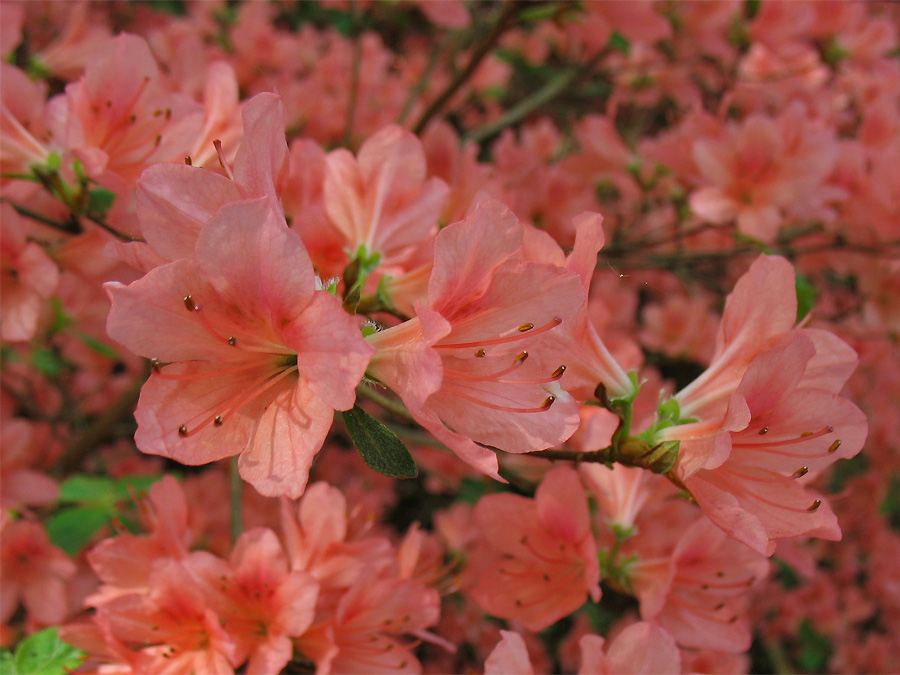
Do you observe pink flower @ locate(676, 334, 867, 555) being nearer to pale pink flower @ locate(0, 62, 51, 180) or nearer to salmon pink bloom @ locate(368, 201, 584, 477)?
salmon pink bloom @ locate(368, 201, 584, 477)

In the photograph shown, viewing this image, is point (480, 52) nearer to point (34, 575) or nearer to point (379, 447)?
point (379, 447)

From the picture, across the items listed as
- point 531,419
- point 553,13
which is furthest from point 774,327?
point 553,13

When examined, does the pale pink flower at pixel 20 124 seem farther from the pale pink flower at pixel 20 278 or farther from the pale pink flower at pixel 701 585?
the pale pink flower at pixel 701 585

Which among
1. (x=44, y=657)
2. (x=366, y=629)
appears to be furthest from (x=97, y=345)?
(x=366, y=629)

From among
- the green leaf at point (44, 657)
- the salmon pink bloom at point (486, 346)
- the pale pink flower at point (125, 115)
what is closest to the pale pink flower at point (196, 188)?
the salmon pink bloom at point (486, 346)

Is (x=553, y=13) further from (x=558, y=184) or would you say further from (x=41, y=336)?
(x=41, y=336)
